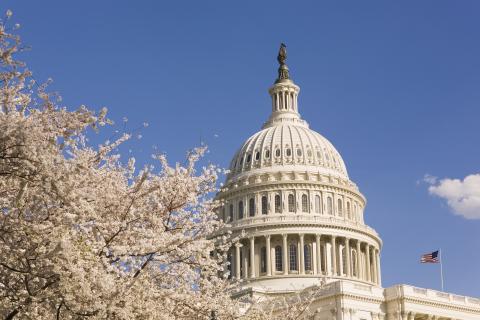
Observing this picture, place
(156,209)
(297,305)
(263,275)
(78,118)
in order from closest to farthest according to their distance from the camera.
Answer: (78,118), (156,209), (297,305), (263,275)

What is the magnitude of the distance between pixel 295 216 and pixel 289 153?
37.9 feet

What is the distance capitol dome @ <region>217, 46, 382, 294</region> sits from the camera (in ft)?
350

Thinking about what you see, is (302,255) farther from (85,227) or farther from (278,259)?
(85,227)

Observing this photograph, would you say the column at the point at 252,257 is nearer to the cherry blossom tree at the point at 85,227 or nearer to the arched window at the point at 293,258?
the arched window at the point at 293,258

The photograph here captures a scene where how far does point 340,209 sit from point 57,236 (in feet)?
324

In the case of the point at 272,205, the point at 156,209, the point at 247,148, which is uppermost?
the point at 247,148

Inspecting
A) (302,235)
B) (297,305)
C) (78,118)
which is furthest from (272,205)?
(78,118)

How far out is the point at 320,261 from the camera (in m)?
107

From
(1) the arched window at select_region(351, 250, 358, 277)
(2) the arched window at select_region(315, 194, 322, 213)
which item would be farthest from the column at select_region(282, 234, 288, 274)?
(1) the arched window at select_region(351, 250, 358, 277)

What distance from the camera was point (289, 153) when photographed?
116562mm

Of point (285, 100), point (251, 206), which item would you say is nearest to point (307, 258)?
point (251, 206)

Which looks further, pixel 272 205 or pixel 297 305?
pixel 272 205

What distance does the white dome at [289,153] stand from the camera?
115250 millimetres

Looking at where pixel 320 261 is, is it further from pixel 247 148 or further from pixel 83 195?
pixel 83 195
